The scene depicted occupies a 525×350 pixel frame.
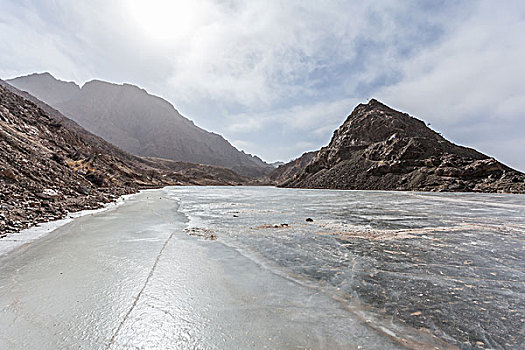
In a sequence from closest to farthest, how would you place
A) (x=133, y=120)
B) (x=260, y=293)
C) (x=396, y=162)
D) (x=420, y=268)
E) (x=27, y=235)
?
(x=260, y=293)
(x=420, y=268)
(x=27, y=235)
(x=396, y=162)
(x=133, y=120)

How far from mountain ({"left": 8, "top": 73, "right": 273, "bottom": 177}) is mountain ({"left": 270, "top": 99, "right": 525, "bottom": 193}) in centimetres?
7619

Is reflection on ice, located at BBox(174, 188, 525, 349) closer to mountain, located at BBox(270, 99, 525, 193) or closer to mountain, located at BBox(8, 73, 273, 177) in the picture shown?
mountain, located at BBox(270, 99, 525, 193)

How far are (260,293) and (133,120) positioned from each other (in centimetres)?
15761

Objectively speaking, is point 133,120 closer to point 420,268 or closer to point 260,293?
point 260,293

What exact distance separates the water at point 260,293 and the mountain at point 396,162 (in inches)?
1182

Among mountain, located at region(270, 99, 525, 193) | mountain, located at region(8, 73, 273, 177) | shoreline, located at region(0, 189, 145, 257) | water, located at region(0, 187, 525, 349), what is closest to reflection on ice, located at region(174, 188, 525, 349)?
water, located at region(0, 187, 525, 349)

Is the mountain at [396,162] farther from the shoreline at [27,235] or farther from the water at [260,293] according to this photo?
the shoreline at [27,235]

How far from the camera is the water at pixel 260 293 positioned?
1.84m

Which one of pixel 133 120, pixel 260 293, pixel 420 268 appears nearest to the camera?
pixel 260 293

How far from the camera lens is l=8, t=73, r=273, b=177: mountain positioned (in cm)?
12112

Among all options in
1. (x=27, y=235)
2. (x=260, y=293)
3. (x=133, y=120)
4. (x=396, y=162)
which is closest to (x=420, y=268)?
(x=260, y=293)

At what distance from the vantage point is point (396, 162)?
119 feet

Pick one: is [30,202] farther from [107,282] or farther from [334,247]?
[334,247]

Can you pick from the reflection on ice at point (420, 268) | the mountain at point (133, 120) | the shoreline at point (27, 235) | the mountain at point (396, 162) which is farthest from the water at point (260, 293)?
the mountain at point (133, 120)
